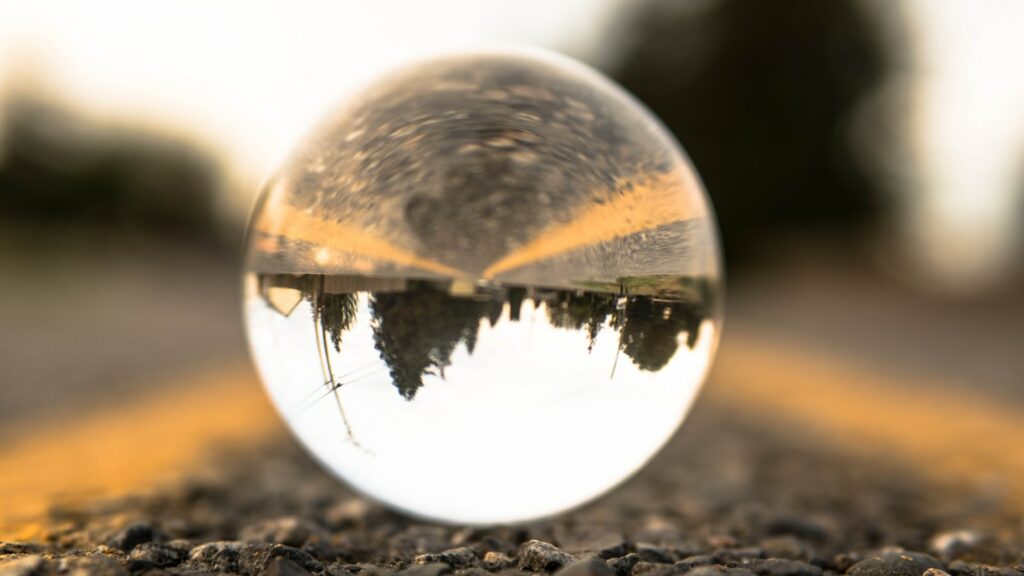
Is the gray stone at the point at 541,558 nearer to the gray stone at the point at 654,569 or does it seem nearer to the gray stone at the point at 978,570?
the gray stone at the point at 654,569

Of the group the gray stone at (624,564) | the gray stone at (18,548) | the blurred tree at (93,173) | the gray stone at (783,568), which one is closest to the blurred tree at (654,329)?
the gray stone at (624,564)

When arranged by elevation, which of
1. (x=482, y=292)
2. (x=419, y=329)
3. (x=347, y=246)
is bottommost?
(x=419, y=329)

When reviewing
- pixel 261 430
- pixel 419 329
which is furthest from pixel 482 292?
pixel 261 430

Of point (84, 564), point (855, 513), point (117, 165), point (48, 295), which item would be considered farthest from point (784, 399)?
point (117, 165)

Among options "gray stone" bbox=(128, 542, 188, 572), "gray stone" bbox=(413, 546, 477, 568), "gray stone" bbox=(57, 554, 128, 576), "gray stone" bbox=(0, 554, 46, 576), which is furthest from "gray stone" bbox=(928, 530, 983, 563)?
"gray stone" bbox=(0, 554, 46, 576)

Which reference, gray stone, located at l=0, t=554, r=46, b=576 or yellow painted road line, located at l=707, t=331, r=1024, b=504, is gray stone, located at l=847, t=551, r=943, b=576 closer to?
yellow painted road line, located at l=707, t=331, r=1024, b=504

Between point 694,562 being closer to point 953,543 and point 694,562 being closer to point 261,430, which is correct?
point 953,543
